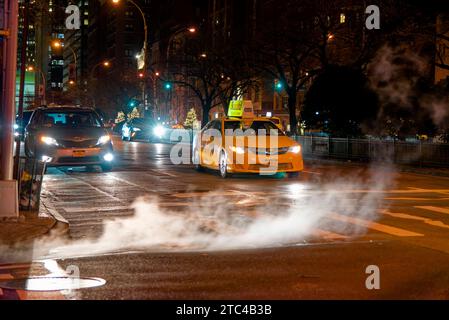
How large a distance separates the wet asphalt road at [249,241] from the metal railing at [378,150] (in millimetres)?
8000

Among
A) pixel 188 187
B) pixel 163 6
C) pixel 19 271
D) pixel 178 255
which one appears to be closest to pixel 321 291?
pixel 178 255

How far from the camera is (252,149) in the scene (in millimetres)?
19734

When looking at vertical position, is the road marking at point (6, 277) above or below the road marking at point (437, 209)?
below

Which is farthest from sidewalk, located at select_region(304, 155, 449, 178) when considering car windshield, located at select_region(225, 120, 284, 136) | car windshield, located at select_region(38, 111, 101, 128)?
car windshield, located at select_region(38, 111, 101, 128)

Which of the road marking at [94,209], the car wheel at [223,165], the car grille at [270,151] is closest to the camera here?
the road marking at [94,209]

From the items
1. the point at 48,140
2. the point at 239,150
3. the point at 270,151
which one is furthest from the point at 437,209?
the point at 48,140

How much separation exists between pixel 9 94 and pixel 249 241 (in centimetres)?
446

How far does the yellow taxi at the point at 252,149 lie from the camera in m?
→ 19.8

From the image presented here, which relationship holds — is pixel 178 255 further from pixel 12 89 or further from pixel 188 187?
pixel 188 187

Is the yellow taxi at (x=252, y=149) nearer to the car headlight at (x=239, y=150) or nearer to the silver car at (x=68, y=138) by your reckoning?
the car headlight at (x=239, y=150)

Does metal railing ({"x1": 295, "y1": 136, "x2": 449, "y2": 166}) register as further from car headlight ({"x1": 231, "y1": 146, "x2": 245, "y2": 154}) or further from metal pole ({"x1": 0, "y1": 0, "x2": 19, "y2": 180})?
metal pole ({"x1": 0, "y1": 0, "x2": 19, "y2": 180})

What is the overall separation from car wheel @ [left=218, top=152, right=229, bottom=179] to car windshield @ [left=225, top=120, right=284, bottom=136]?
0.70 metres

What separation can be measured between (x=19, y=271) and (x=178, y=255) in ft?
6.33

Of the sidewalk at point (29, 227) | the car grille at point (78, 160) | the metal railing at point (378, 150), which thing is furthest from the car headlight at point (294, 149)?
the sidewalk at point (29, 227)
